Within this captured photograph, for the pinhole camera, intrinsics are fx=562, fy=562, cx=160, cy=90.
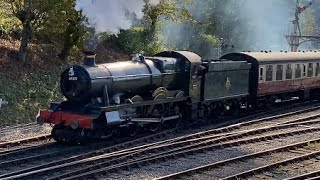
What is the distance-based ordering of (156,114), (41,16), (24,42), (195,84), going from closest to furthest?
(156,114)
(195,84)
(41,16)
(24,42)

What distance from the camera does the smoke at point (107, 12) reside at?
77.6 ft

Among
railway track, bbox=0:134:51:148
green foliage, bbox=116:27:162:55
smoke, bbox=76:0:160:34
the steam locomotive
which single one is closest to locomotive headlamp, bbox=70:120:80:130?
the steam locomotive

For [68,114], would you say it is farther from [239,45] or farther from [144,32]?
[239,45]

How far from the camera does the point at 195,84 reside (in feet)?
58.3

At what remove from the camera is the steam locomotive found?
14656mm

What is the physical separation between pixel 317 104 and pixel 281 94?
242cm

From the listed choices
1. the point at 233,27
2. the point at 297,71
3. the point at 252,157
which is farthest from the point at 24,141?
the point at 233,27

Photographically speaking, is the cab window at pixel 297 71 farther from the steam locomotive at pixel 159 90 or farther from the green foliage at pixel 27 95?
the green foliage at pixel 27 95

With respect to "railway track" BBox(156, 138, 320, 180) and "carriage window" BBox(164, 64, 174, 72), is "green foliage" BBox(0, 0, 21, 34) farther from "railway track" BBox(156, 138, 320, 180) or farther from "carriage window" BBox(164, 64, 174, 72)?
"railway track" BBox(156, 138, 320, 180)

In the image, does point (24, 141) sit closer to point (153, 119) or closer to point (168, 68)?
point (153, 119)

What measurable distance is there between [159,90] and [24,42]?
24.4ft

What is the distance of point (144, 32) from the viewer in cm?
2872

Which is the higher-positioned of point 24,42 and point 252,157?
point 24,42

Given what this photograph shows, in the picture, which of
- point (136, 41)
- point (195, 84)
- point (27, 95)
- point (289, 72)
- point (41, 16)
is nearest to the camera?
point (195, 84)
